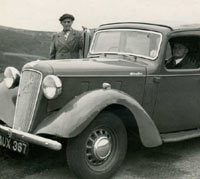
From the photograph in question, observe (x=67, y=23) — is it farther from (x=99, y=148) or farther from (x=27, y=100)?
(x=99, y=148)

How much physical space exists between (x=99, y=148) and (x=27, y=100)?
94 centimetres

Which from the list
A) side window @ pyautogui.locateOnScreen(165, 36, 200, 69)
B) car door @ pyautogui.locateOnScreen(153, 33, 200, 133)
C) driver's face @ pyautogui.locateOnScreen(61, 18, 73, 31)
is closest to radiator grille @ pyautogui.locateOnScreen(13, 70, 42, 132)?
car door @ pyautogui.locateOnScreen(153, 33, 200, 133)

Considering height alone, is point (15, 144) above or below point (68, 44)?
below

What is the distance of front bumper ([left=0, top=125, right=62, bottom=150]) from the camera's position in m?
3.45

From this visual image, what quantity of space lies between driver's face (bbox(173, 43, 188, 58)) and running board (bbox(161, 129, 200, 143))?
1.02 m

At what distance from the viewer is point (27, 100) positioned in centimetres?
403

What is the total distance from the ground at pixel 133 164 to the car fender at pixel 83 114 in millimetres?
430

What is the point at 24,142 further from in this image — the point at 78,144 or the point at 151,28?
the point at 151,28

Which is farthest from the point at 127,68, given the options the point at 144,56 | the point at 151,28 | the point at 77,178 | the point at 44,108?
the point at 77,178

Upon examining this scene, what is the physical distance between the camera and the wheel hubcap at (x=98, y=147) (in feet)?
12.6

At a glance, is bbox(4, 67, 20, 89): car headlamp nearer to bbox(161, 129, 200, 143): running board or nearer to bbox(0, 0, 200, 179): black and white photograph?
bbox(0, 0, 200, 179): black and white photograph

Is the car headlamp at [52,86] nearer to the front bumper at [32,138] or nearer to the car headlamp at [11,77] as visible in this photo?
the front bumper at [32,138]

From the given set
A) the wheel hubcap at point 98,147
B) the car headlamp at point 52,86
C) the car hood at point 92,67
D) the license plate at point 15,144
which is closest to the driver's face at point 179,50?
the car hood at point 92,67

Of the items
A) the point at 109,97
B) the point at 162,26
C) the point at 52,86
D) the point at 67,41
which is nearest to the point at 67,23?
the point at 67,41
